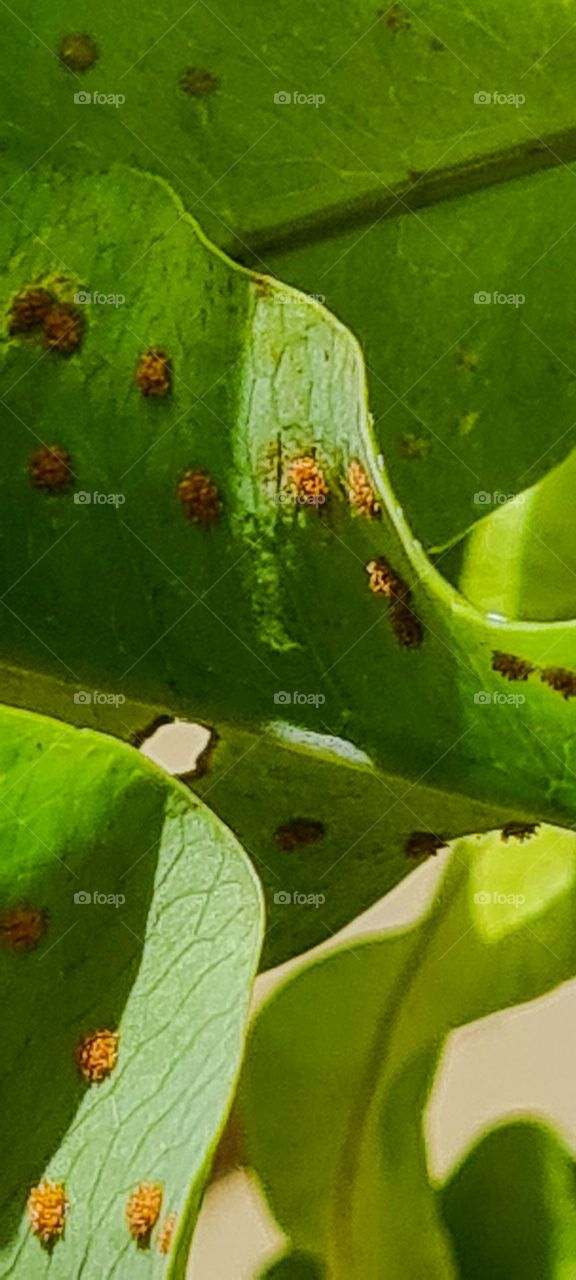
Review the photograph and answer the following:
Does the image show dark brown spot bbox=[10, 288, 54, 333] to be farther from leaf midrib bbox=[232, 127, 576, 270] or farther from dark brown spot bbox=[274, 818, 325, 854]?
dark brown spot bbox=[274, 818, 325, 854]

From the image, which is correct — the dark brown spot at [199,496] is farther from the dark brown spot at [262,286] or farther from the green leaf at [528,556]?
the green leaf at [528,556]

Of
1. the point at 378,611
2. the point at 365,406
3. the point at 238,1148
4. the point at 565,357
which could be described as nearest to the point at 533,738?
the point at 378,611

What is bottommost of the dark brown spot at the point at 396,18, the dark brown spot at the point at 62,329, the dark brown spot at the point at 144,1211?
the dark brown spot at the point at 144,1211

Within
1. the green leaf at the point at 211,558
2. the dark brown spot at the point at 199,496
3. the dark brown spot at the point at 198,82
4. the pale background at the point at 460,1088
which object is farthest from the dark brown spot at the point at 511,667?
the dark brown spot at the point at 198,82

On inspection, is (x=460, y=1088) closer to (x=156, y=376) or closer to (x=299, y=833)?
(x=299, y=833)

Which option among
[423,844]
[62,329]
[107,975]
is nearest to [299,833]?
[423,844]

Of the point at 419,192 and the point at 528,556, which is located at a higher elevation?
the point at 419,192
